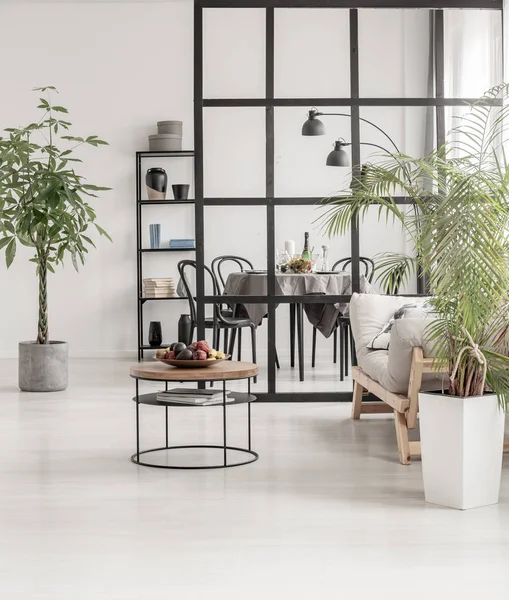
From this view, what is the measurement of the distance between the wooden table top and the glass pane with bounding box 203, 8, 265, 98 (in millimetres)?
2170

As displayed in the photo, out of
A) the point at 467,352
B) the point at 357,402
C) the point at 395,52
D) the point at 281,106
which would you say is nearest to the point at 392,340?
the point at 467,352

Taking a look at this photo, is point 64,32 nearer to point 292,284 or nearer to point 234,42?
point 234,42

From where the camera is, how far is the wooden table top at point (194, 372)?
12.2 feet

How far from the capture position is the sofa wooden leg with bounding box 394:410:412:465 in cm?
396

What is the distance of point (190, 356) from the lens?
12.7 feet

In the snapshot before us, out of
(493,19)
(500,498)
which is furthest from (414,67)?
(500,498)

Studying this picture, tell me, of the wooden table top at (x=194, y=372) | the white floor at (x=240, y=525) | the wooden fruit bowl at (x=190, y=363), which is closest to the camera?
the white floor at (x=240, y=525)

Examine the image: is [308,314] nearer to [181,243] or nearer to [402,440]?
[402,440]

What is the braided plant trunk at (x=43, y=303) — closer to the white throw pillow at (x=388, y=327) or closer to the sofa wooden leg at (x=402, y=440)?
the white throw pillow at (x=388, y=327)

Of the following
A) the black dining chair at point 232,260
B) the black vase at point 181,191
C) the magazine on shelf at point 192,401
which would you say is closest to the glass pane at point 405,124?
the black dining chair at point 232,260

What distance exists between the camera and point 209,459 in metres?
4.04

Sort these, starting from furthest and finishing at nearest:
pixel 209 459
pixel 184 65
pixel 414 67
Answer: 1. pixel 184 65
2. pixel 414 67
3. pixel 209 459

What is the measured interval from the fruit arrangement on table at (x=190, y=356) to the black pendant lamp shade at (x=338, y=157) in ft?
7.90

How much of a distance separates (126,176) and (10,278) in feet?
4.58
